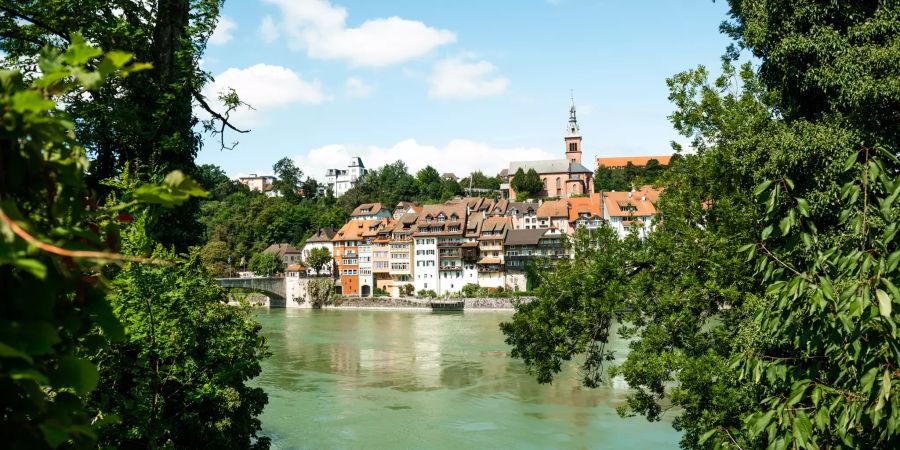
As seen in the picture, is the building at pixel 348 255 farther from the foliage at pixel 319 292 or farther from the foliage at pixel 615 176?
the foliage at pixel 615 176

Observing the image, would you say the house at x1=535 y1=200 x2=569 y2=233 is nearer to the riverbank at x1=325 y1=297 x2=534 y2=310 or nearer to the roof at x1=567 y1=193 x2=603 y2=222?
the roof at x1=567 y1=193 x2=603 y2=222

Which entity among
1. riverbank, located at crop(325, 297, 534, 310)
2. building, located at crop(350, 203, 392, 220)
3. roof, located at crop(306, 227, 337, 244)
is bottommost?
riverbank, located at crop(325, 297, 534, 310)

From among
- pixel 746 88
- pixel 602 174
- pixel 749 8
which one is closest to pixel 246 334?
pixel 749 8

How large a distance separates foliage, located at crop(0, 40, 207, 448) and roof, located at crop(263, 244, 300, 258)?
7985cm

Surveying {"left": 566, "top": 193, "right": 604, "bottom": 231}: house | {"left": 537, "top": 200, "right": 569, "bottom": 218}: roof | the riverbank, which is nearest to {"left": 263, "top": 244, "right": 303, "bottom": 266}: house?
the riverbank

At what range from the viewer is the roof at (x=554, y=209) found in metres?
75.2

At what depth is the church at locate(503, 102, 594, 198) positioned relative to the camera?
363ft

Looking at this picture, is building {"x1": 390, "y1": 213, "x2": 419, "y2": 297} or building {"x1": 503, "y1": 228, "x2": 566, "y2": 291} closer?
building {"x1": 503, "y1": 228, "x2": 566, "y2": 291}

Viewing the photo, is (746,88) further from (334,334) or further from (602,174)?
(602,174)

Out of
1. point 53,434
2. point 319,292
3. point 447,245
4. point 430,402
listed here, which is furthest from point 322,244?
point 53,434

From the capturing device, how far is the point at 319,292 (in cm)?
6662

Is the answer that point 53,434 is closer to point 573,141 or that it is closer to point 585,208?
point 585,208

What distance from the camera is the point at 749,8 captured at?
8469 millimetres

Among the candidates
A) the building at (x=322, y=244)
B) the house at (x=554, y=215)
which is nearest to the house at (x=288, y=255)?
the building at (x=322, y=244)
